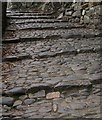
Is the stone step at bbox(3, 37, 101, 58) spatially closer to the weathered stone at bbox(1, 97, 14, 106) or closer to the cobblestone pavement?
the cobblestone pavement

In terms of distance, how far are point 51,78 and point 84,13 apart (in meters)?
5.25

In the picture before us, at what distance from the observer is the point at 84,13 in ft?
27.8

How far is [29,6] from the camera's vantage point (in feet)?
51.4

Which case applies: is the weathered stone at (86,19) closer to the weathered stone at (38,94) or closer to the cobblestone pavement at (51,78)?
the cobblestone pavement at (51,78)

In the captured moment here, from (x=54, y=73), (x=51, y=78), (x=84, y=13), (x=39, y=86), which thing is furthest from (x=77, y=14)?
(x=39, y=86)

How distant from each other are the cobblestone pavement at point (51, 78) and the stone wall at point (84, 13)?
55.5 inches

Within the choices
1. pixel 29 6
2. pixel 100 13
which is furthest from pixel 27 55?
pixel 29 6

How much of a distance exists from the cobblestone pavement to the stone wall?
4.62 ft

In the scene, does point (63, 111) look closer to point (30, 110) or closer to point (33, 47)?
point (30, 110)

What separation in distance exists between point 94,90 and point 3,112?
108 centimetres

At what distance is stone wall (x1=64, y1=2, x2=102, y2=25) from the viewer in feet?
24.0

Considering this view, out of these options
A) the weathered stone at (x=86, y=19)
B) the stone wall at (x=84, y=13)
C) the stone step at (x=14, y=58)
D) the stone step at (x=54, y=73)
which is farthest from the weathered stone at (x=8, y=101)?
the weathered stone at (x=86, y=19)

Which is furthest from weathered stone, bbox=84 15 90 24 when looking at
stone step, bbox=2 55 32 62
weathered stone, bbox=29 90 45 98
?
weathered stone, bbox=29 90 45 98

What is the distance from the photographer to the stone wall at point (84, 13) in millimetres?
7308
